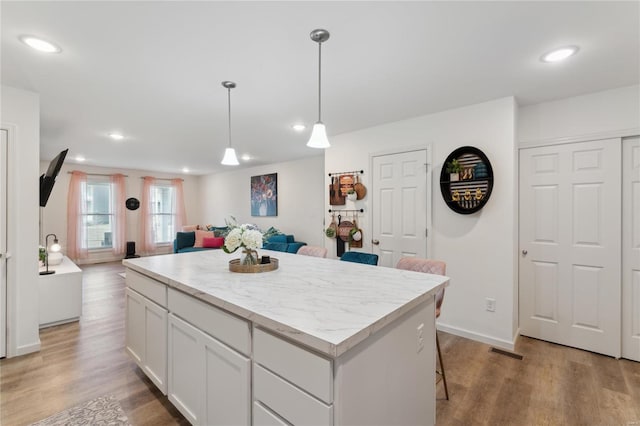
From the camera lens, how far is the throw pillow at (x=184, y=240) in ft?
21.3

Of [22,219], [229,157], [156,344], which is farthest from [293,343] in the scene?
[22,219]

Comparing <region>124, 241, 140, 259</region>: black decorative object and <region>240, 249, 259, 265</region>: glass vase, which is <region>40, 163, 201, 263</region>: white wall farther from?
<region>240, 249, 259, 265</region>: glass vase

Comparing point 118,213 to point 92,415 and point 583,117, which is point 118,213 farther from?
point 583,117

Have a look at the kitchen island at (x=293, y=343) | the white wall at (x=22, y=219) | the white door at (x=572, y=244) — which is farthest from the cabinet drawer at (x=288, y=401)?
the white door at (x=572, y=244)

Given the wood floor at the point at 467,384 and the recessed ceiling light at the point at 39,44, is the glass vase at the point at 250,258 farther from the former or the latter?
the recessed ceiling light at the point at 39,44

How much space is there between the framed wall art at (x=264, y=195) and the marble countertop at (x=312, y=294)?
4.48 metres

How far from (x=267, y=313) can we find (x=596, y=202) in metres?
3.14

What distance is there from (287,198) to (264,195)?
2.58 ft

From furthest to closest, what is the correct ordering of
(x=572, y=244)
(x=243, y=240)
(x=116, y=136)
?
(x=116, y=136)
(x=572, y=244)
(x=243, y=240)

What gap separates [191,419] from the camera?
5.16ft

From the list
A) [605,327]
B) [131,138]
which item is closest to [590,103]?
[605,327]

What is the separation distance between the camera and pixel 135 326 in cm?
220

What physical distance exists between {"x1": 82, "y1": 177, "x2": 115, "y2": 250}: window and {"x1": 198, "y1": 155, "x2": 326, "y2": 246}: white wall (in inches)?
96.3

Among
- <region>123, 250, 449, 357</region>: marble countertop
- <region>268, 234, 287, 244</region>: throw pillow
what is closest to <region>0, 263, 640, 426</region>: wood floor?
<region>123, 250, 449, 357</region>: marble countertop
